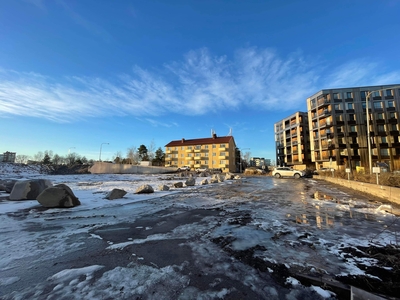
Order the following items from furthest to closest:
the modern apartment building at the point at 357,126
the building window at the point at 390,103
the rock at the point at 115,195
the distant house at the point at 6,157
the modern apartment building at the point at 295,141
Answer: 1. the modern apartment building at the point at 295,141
2. the distant house at the point at 6,157
3. the building window at the point at 390,103
4. the modern apartment building at the point at 357,126
5. the rock at the point at 115,195

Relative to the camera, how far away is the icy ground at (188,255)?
2.36 m

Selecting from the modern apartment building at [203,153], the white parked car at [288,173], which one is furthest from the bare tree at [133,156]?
the white parked car at [288,173]

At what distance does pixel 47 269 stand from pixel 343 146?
188 feet

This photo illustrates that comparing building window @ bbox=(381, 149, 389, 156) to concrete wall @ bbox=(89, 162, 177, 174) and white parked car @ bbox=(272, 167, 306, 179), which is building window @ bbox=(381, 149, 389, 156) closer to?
white parked car @ bbox=(272, 167, 306, 179)

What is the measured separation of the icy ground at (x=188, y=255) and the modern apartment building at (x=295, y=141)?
56949 mm

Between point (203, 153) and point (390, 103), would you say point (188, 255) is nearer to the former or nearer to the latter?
point (390, 103)

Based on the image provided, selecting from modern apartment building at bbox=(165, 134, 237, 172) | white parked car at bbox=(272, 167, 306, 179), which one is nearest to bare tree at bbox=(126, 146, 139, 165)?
modern apartment building at bbox=(165, 134, 237, 172)

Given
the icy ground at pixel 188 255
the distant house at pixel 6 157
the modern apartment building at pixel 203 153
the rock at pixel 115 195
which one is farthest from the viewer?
the modern apartment building at pixel 203 153

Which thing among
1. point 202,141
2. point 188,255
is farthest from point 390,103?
point 188,255

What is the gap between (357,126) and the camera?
151 ft

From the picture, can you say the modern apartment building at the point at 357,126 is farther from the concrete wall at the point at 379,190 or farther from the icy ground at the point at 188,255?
the icy ground at the point at 188,255

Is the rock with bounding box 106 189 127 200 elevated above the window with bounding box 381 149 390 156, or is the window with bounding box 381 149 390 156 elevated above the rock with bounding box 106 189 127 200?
the window with bounding box 381 149 390 156

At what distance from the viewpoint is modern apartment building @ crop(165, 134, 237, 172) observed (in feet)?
226

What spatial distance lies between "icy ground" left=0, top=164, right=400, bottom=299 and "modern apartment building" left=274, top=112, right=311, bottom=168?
56949 millimetres
